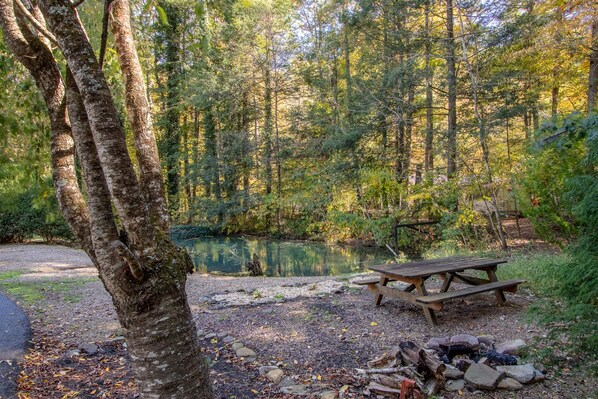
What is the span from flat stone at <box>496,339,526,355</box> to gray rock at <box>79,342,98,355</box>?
3839 mm

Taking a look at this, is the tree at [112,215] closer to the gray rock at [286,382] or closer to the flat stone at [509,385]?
the gray rock at [286,382]

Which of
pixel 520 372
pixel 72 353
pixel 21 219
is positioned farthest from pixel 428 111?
pixel 21 219

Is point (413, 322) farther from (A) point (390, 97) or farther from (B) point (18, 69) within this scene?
(A) point (390, 97)

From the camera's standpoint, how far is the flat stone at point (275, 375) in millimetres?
3046

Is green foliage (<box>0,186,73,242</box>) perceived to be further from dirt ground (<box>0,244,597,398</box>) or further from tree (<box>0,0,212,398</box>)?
tree (<box>0,0,212,398</box>)

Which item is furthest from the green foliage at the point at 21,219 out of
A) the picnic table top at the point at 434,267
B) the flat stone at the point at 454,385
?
the flat stone at the point at 454,385

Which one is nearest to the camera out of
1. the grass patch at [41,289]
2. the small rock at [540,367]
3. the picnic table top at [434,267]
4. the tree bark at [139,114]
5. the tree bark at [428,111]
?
the tree bark at [139,114]

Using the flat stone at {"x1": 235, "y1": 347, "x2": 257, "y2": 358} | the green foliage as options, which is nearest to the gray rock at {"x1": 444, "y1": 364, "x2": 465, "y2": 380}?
the flat stone at {"x1": 235, "y1": 347, "x2": 257, "y2": 358}

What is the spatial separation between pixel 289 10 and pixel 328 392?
652 inches

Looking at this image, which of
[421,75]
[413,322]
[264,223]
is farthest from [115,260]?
[264,223]

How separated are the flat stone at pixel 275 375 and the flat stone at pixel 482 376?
145cm

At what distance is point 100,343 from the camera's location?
13.1ft

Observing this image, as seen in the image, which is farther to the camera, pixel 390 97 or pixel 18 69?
pixel 390 97

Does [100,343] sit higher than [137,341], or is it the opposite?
[137,341]
